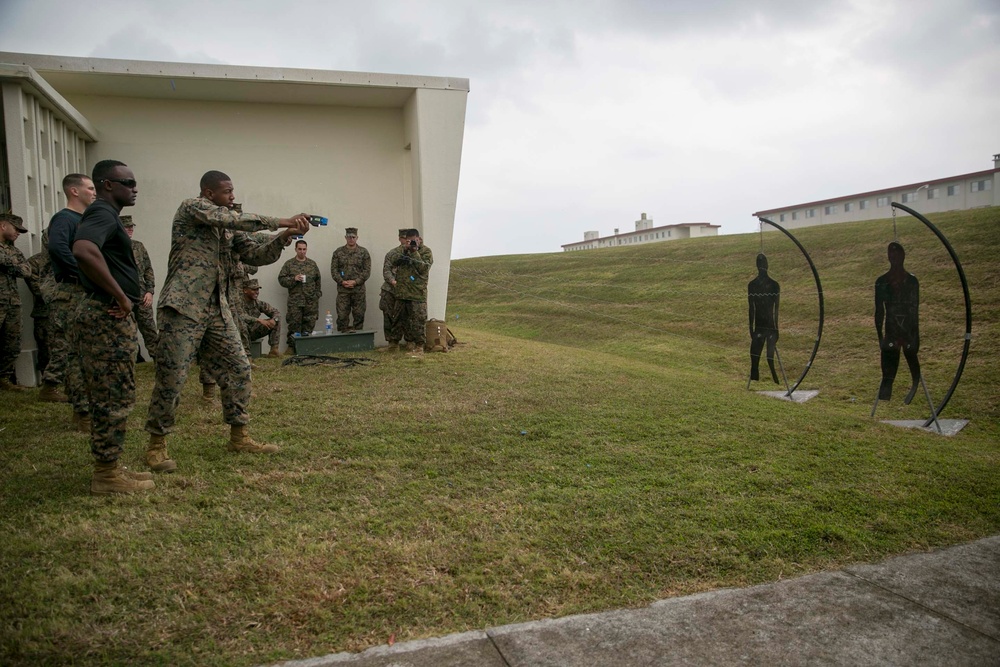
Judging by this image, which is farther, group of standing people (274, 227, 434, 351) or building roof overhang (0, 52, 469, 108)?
group of standing people (274, 227, 434, 351)

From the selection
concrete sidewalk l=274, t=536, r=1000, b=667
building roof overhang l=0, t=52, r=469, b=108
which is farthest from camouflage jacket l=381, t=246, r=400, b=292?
concrete sidewalk l=274, t=536, r=1000, b=667

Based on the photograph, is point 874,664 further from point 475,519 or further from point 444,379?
point 444,379

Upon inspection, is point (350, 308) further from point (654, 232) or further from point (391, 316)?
point (654, 232)

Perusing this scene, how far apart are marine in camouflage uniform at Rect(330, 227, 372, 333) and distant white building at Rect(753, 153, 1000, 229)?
287 inches

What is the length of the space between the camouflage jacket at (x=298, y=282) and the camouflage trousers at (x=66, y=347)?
4170mm

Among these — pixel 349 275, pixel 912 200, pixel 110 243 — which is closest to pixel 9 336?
pixel 110 243

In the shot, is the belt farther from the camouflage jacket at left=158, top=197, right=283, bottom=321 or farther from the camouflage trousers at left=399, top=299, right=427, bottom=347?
the camouflage trousers at left=399, top=299, right=427, bottom=347

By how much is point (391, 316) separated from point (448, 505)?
21.8 feet

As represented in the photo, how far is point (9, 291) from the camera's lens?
694 cm

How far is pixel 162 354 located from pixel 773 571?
12.6 ft

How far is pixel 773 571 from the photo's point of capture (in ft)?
11.1

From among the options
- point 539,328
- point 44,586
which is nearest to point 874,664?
point 44,586

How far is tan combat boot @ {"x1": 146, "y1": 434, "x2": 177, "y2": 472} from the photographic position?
4.52 m

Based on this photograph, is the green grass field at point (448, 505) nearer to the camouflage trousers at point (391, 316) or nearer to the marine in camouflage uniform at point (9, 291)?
the marine in camouflage uniform at point (9, 291)
